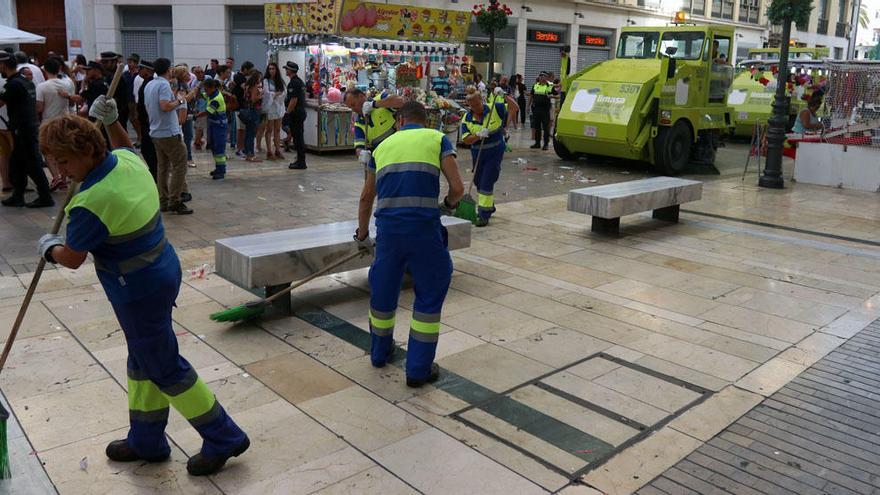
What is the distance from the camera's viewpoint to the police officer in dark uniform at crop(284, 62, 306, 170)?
13375mm

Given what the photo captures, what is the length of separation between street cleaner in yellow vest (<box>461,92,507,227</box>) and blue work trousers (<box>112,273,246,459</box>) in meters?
5.82

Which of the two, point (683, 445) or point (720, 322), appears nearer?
point (683, 445)

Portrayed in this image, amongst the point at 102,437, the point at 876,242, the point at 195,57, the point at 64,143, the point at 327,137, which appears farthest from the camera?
the point at 195,57

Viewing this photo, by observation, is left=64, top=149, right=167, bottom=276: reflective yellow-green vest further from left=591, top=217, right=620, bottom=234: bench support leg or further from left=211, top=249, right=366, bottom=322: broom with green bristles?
left=591, top=217, right=620, bottom=234: bench support leg

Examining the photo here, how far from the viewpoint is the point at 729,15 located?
127ft

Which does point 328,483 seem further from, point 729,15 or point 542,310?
point 729,15

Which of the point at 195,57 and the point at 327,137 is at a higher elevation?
the point at 195,57

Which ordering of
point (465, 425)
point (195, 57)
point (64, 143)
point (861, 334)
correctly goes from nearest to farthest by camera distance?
point (64, 143), point (465, 425), point (861, 334), point (195, 57)

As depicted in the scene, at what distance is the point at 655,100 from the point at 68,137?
12.1 meters

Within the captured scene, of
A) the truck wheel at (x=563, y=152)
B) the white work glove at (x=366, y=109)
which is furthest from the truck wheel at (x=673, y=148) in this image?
the white work glove at (x=366, y=109)

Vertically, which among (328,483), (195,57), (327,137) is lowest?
(328,483)

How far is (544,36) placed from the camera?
2941cm

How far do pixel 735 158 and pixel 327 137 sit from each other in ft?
32.1

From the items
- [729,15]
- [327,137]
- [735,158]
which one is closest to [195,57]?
[327,137]
